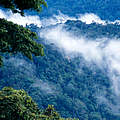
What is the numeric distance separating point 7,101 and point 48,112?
667cm

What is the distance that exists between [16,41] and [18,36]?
374 mm

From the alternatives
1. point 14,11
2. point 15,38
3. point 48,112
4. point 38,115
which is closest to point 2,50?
point 15,38

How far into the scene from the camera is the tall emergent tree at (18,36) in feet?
41.3

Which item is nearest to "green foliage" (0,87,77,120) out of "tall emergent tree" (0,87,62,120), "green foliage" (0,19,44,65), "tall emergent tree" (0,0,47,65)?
"tall emergent tree" (0,87,62,120)

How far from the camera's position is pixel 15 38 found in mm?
12953

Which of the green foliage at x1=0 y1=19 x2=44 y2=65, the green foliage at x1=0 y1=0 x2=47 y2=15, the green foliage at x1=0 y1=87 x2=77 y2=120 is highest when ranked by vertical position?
the green foliage at x1=0 y1=0 x2=47 y2=15

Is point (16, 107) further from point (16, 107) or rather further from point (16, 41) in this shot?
point (16, 41)

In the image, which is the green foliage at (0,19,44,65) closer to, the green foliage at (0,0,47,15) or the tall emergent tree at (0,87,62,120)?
the green foliage at (0,0,47,15)

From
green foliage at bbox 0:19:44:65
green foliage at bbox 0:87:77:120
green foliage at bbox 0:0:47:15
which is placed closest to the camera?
green foliage at bbox 0:87:77:120

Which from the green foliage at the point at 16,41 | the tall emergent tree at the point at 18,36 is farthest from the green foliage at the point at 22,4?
the green foliage at the point at 16,41

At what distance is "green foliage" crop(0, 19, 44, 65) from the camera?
1255 cm

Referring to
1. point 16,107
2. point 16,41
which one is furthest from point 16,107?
point 16,41

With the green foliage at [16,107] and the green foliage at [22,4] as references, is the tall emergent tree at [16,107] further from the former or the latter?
the green foliage at [22,4]

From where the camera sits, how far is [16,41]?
1274 cm
